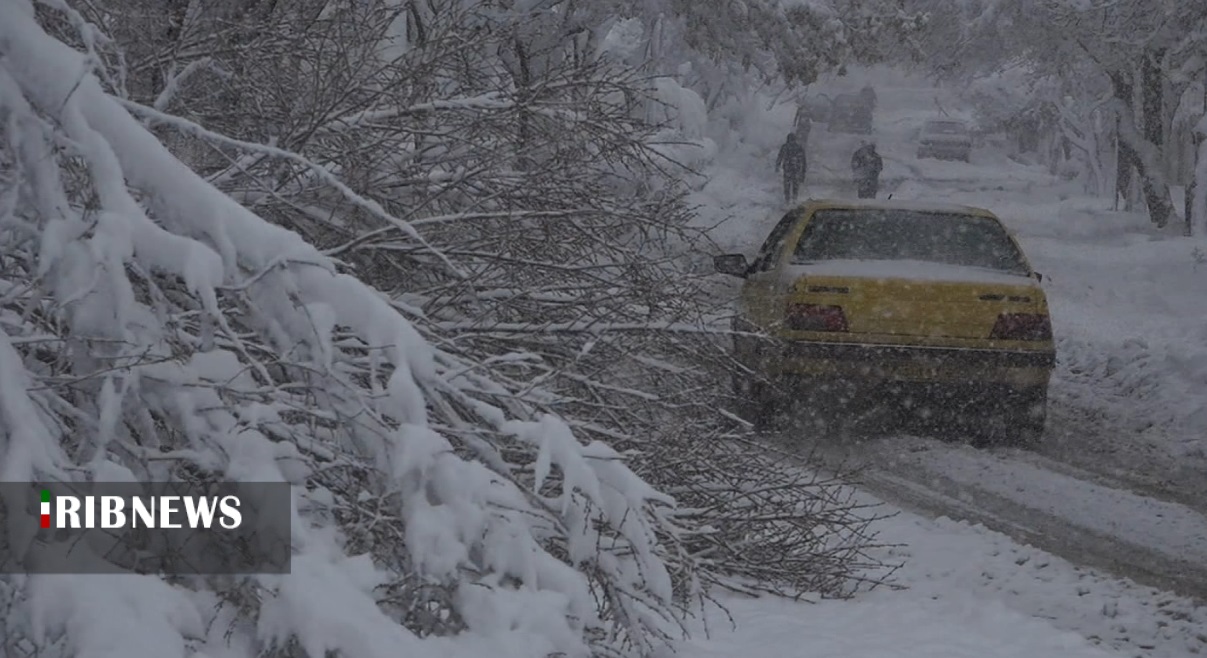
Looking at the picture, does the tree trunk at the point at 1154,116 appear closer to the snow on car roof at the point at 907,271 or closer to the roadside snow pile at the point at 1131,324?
the roadside snow pile at the point at 1131,324

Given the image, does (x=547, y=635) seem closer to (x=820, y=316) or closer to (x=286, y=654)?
(x=286, y=654)

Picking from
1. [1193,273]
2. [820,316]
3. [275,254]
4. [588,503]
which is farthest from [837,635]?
[1193,273]

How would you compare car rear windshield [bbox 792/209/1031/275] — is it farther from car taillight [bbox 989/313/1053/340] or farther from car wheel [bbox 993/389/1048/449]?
car wheel [bbox 993/389/1048/449]

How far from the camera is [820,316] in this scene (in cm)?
879

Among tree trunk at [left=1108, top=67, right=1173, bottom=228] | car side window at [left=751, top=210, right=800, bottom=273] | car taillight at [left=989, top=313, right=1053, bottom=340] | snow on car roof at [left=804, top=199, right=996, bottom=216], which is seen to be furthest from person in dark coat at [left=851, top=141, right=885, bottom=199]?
car taillight at [left=989, top=313, right=1053, bottom=340]

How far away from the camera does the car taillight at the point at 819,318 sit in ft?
28.8

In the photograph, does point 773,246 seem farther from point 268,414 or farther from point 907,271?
point 268,414

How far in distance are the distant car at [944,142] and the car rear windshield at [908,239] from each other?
1740 inches

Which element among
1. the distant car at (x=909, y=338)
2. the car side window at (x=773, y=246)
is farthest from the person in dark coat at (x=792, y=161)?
the distant car at (x=909, y=338)

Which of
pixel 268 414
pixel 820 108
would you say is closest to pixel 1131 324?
pixel 268 414

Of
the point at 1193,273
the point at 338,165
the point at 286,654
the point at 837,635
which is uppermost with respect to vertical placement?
the point at 338,165

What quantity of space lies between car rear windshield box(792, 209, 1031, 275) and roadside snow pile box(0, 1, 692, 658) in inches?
236

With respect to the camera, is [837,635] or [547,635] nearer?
[547,635]

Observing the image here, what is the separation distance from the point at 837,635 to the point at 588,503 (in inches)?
88.4
